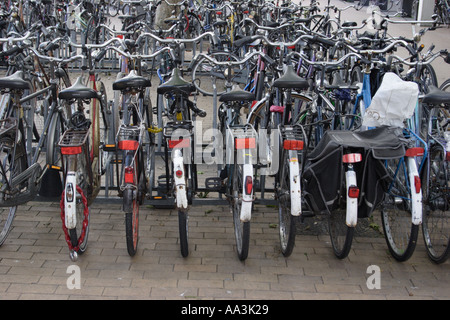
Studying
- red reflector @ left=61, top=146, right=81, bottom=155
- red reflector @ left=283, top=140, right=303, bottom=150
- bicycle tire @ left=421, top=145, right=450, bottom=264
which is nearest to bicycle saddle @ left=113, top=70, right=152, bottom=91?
red reflector @ left=61, top=146, right=81, bottom=155

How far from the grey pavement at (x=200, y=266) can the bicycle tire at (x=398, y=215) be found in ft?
0.41

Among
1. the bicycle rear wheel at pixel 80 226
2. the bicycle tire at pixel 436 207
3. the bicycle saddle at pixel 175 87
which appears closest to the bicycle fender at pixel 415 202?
the bicycle tire at pixel 436 207

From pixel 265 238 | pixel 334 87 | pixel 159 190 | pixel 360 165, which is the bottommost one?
pixel 265 238

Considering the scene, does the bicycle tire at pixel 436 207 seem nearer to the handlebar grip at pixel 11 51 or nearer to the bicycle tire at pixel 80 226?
the bicycle tire at pixel 80 226

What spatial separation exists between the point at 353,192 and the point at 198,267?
1.31 metres

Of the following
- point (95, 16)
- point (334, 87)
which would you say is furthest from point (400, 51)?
point (334, 87)

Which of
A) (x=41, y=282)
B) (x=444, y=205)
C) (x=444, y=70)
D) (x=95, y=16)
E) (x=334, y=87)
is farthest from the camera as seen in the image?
(x=95, y=16)

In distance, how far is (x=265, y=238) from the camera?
4.73m

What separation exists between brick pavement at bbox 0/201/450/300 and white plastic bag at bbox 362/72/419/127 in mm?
1115

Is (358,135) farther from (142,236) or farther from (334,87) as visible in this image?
(142,236)

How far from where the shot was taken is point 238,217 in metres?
4.50

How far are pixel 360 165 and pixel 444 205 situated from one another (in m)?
0.81

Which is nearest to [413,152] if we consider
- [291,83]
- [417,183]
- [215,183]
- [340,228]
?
[417,183]

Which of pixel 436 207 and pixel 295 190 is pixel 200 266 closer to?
pixel 295 190
